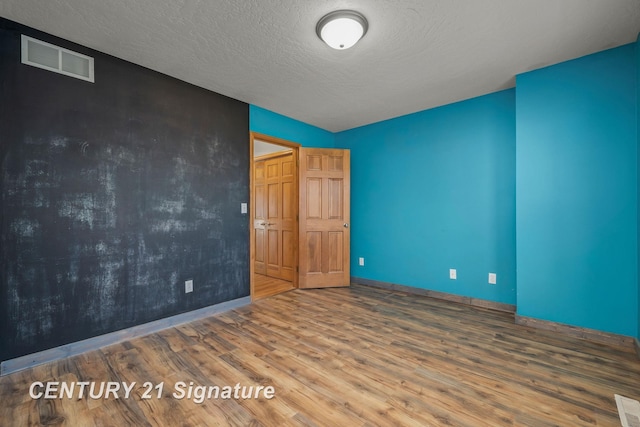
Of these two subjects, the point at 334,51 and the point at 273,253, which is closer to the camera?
the point at 334,51

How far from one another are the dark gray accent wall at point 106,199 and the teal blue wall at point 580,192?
10.7 ft

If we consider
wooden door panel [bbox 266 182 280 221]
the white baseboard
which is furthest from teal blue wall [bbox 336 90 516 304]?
the white baseboard

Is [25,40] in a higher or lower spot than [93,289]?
higher

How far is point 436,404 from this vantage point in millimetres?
1587

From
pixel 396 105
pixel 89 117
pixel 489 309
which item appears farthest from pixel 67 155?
pixel 489 309

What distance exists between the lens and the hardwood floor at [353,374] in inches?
59.2

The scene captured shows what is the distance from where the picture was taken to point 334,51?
7.64ft

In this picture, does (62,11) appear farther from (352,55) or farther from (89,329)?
(89,329)

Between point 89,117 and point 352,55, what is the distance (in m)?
2.37

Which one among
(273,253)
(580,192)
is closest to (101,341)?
(273,253)

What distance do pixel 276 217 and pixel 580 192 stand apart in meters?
3.96

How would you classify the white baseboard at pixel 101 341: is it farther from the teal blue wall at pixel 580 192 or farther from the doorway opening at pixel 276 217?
the teal blue wall at pixel 580 192

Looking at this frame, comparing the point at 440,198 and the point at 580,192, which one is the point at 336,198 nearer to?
the point at 440,198

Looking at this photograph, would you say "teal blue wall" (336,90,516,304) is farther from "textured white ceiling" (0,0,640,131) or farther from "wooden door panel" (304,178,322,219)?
"wooden door panel" (304,178,322,219)
